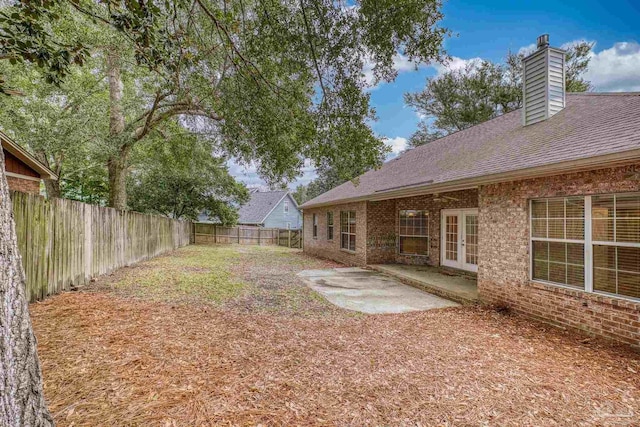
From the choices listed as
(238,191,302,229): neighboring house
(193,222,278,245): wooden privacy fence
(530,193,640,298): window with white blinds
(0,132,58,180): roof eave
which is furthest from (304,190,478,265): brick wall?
(238,191,302,229): neighboring house

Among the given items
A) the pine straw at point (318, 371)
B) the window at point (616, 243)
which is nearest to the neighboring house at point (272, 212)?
the pine straw at point (318, 371)

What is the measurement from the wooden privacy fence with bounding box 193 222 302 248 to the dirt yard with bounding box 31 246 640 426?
18.7 meters

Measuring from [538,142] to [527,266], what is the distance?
2.56 m

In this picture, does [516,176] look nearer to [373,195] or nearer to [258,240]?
[373,195]

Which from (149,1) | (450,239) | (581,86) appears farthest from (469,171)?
(581,86)

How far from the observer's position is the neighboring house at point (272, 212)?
33438mm

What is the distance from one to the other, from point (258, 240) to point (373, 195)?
17.1 m

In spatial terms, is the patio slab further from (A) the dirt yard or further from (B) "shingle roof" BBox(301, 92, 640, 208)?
(B) "shingle roof" BBox(301, 92, 640, 208)

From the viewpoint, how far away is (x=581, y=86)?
19625 millimetres

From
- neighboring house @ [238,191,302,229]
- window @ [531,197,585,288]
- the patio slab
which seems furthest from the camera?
neighboring house @ [238,191,302,229]

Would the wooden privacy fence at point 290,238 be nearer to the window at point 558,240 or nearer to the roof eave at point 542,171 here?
the roof eave at point 542,171

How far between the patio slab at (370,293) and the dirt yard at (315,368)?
532mm

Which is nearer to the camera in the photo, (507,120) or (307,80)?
(307,80)

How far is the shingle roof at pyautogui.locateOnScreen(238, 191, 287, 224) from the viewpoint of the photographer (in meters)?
33.5
